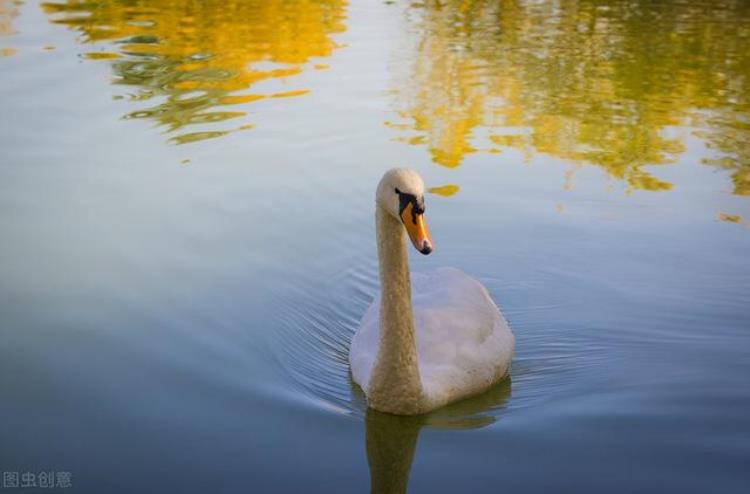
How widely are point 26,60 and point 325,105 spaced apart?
14.9 feet

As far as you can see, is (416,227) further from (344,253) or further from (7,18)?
(7,18)

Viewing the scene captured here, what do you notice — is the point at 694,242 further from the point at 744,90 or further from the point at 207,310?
the point at 744,90

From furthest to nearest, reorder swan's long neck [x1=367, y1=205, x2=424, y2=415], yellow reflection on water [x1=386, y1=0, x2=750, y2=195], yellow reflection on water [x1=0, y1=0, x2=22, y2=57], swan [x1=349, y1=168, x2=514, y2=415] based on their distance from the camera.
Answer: yellow reflection on water [x1=0, y1=0, x2=22, y2=57], yellow reflection on water [x1=386, y1=0, x2=750, y2=195], swan's long neck [x1=367, y1=205, x2=424, y2=415], swan [x1=349, y1=168, x2=514, y2=415]

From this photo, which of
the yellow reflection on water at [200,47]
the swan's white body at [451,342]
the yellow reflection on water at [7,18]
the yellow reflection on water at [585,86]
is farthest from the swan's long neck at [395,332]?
the yellow reflection on water at [7,18]

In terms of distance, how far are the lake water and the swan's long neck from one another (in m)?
0.18

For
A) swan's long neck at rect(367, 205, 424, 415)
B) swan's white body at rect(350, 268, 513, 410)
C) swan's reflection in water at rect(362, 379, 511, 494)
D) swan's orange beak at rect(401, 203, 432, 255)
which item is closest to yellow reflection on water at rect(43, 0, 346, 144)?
swan's white body at rect(350, 268, 513, 410)

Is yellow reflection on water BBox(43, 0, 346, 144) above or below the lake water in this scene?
above

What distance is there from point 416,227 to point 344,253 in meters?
3.30

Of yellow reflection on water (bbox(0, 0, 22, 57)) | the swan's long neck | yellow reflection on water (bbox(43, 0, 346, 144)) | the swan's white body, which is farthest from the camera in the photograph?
yellow reflection on water (bbox(0, 0, 22, 57))

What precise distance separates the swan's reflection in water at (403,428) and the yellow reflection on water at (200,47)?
6.37m

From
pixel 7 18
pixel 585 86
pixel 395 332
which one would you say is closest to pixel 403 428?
pixel 395 332

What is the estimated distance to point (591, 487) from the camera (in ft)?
18.5

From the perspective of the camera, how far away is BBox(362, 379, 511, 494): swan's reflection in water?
19.0 ft

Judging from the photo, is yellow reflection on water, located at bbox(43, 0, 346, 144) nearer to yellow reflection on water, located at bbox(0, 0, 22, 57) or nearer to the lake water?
the lake water
